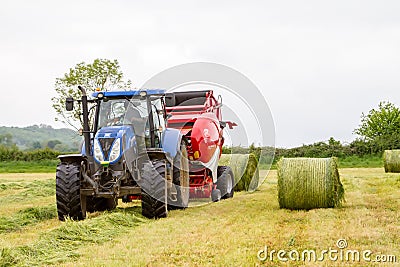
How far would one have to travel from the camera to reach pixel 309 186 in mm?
9672

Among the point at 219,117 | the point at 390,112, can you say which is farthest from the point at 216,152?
the point at 390,112

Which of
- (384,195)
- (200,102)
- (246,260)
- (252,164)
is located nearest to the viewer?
(246,260)

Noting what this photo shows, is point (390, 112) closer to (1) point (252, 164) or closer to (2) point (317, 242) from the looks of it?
(1) point (252, 164)

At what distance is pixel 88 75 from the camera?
1143 inches

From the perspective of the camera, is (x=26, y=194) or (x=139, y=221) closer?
(x=139, y=221)

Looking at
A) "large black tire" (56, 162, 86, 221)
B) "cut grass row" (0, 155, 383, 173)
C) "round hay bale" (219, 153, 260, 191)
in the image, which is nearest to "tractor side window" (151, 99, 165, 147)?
"large black tire" (56, 162, 86, 221)

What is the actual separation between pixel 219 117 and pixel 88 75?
54.2ft

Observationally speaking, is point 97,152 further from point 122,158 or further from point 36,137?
point 36,137

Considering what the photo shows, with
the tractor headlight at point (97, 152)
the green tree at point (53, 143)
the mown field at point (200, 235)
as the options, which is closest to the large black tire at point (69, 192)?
the mown field at point (200, 235)

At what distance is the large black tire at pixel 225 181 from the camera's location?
43.9ft

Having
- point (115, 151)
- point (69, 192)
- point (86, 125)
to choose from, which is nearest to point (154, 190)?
point (115, 151)

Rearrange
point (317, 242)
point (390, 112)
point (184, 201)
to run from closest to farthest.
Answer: point (317, 242) < point (184, 201) < point (390, 112)

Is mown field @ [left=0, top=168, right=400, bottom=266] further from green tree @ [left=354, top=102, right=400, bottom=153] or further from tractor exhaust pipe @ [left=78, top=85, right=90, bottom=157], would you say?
green tree @ [left=354, top=102, right=400, bottom=153]

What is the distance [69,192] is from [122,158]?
96 cm
